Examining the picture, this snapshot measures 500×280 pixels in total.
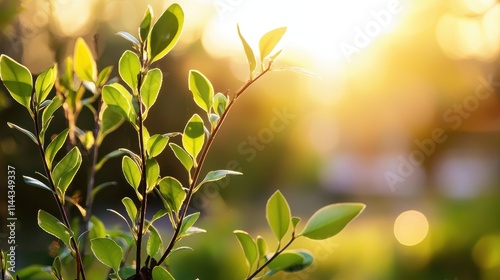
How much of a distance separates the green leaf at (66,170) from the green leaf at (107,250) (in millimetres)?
56

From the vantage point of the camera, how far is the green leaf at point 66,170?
0.37 metres

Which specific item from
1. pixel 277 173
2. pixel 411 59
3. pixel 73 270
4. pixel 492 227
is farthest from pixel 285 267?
pixel 411 59

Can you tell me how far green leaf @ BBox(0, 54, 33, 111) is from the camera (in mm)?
357

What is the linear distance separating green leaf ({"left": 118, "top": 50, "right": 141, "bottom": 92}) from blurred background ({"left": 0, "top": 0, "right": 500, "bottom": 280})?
7 cm

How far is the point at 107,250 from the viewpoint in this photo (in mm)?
342

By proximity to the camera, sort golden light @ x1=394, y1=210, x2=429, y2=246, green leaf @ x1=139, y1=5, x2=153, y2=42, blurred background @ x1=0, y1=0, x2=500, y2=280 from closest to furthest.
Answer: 1. green leaf @ x1=139, y1=5, x2=153, y2=42
2. blurred background @ x1=0, y1=0, x2=500, y2=280
3. golden light @ x1=394, y1=210, x2=429, y2=246

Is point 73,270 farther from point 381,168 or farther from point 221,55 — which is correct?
point 381,168

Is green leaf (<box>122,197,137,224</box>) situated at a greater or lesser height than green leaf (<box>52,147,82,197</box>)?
lesser

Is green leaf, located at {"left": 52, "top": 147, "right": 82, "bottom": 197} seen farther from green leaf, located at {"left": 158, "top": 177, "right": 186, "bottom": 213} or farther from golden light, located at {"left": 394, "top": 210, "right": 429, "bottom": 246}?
golden light, located at {"left": 394, "top": 210, "right": 429, "bottom": 246}

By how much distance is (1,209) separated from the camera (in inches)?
30.8

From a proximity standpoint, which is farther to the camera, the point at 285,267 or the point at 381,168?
the point at 381,168

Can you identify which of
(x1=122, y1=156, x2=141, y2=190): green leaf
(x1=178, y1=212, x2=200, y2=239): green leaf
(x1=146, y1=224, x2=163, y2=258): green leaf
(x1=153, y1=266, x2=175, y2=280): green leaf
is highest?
(x1=122, y1=156, x2=141, y2=190): green leaf

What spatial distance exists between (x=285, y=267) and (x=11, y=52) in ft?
2.47

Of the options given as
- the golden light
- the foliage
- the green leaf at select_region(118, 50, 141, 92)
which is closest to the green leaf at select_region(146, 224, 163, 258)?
the foliage
